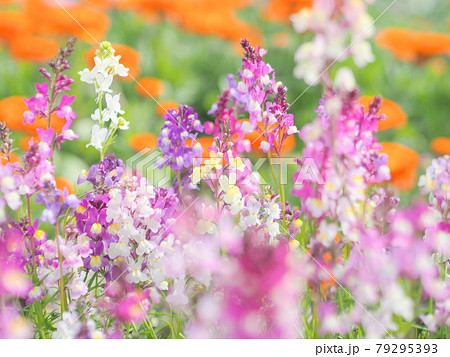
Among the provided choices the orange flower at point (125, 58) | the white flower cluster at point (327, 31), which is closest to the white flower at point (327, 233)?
the white flower cluster at point (327, 31)

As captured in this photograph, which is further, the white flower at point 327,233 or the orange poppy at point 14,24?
the orange poppy at point 14,24

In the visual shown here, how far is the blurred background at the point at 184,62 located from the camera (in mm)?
1382

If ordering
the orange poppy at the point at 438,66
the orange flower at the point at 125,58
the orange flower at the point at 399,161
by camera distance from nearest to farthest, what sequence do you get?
the orange flower at the point at 125,58 < the orange flower at the point at 399,161 < the orange poppy at the point at 438,66

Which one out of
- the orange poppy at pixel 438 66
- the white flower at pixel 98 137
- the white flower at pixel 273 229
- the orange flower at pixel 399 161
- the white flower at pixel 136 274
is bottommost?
the white flower at pixel 136 274

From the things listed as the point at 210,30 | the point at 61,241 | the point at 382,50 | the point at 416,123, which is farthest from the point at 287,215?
the point at 382,50

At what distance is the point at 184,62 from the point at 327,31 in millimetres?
1352

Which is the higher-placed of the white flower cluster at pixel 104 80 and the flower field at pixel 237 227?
the white flower cluster at pixel 104 80

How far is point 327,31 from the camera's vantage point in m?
0.41

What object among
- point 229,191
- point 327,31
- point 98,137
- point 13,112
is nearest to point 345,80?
point 327,31

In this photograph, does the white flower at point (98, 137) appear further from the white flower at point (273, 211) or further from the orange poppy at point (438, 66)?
the orange poppy at point (438, 66)

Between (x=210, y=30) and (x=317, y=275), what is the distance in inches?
46.4

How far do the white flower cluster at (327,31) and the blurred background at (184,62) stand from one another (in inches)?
29.0

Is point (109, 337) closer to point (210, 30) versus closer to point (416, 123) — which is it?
point (210, 30)
